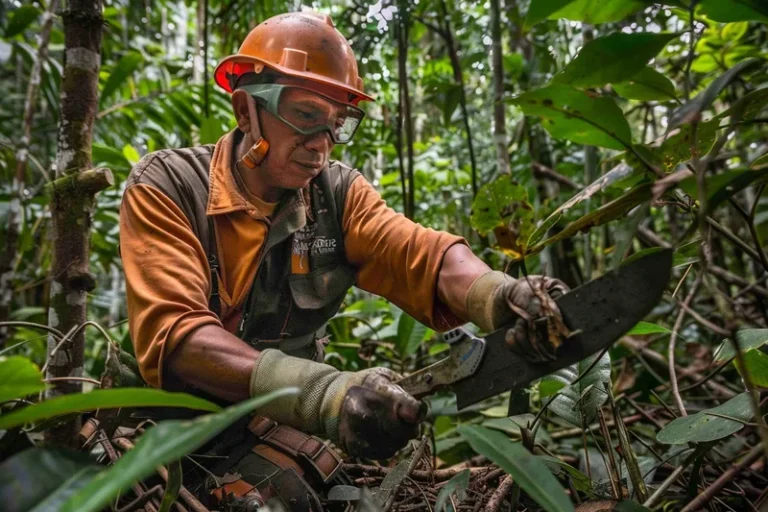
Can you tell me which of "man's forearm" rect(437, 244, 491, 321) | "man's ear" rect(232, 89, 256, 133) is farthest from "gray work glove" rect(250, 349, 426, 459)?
"man's ear" rect(232, 89, 256, 133)

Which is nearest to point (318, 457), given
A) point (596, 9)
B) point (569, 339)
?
point (569, 339)

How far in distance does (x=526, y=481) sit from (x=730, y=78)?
0.76 meters

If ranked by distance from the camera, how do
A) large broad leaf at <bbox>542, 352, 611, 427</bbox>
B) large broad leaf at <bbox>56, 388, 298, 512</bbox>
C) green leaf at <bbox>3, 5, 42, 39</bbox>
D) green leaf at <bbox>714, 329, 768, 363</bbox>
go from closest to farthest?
1. large broad leaf at <bbox>56, 388, 298, 512</bbox>
2. green leaf at <bbox>714, 329, 768, 363</bbox>
3. large broad leaf at <bbox>542, 352, 611, 427</bbox>
4. green leaf at <bbox>3, 5, 42, 39</bbox>

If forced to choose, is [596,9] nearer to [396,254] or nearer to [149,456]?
[396,254]

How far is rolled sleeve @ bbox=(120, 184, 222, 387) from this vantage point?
1.43 m

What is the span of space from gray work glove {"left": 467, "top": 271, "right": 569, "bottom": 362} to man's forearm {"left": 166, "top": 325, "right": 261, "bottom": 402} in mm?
562

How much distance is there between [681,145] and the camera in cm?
128

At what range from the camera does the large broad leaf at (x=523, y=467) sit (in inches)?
32.6

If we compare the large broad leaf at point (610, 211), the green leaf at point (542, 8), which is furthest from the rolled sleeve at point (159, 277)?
the green leaf at point (542, 8)

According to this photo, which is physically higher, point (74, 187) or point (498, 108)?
point (498, 108)

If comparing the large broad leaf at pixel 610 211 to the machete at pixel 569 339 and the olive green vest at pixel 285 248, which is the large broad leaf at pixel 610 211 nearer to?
the machete at pixel 569 339

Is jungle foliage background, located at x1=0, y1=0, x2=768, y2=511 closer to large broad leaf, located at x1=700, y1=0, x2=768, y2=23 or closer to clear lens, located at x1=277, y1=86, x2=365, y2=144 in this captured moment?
large broad leaf, located at x1=700, y1=0, x2=768, y2=23

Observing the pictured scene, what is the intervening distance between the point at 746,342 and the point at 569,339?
1.52 feet

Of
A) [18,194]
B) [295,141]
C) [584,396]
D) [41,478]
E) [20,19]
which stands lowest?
[584,396]
